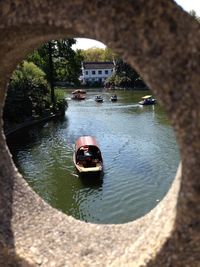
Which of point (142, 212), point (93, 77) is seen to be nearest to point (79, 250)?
point (142, 212)

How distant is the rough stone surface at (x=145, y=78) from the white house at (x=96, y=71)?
309ft

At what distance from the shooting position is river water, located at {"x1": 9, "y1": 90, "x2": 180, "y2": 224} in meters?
17.5

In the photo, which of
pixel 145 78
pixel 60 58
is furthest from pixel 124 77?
pixel 145 78

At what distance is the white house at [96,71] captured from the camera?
3949 inches

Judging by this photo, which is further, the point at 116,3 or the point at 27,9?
the point at 27,9

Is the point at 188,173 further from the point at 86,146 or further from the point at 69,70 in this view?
the point at 69,70

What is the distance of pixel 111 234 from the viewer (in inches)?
272

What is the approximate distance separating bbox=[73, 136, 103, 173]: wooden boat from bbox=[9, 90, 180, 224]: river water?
51 cm

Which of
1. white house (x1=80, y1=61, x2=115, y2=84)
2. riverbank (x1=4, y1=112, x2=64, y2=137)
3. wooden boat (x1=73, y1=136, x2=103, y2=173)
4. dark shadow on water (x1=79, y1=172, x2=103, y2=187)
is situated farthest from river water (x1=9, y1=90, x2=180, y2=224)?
white house (x1=80, y1=61, x2=115, y2=84)

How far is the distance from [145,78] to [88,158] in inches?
636

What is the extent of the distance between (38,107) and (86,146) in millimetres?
16482

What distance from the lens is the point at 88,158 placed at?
21047mm

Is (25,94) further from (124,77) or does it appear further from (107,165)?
(124,77)

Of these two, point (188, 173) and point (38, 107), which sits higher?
point (188, 173)
